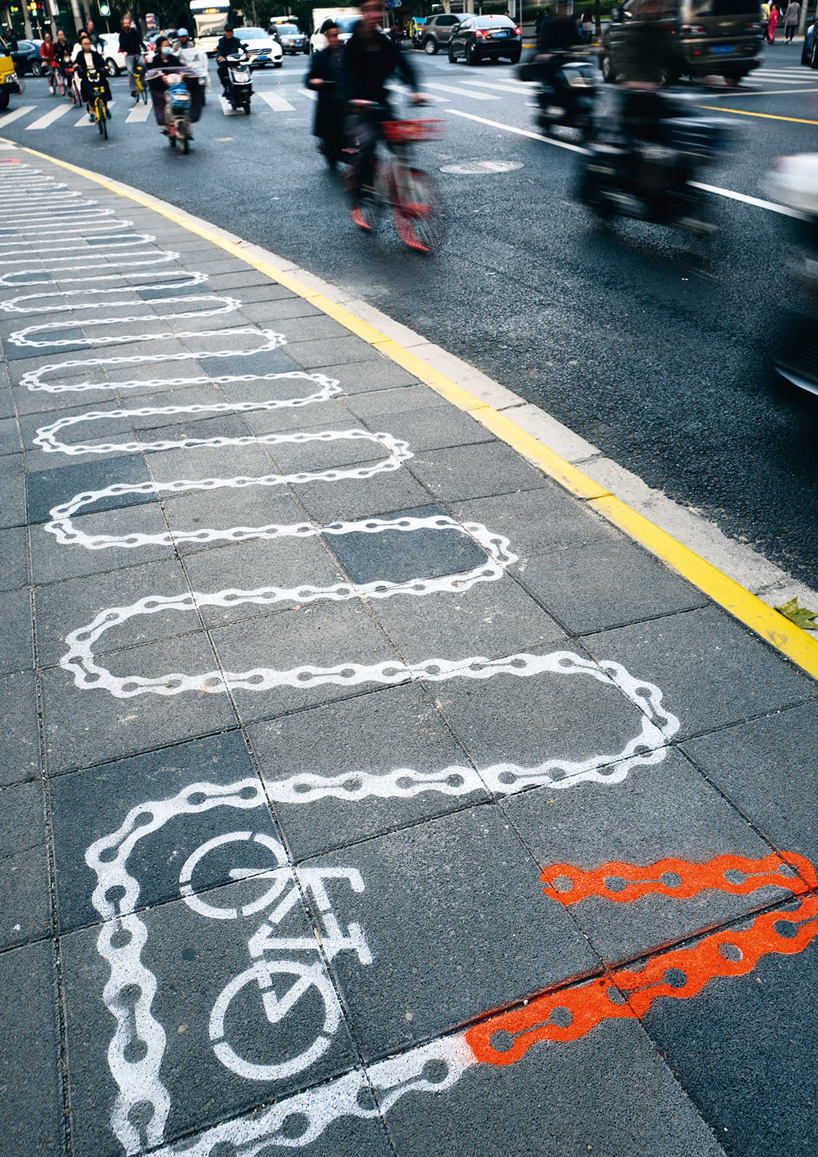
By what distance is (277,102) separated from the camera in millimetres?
23625

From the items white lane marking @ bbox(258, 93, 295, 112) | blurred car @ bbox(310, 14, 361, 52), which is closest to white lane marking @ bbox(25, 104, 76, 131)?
white lane marking @ bbox(258, 93, 295, 112)

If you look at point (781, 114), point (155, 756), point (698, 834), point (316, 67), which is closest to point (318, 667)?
point (155, 756)

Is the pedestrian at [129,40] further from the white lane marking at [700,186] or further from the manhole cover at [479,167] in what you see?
the manhole cover at [479,167]

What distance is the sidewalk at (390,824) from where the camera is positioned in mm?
2062

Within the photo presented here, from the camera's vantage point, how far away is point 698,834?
2.66m

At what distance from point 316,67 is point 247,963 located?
12328 millimetres

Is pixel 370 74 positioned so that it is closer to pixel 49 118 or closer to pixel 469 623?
pixel 469 623

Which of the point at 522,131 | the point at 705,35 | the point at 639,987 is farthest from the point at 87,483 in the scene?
the point at 522,131

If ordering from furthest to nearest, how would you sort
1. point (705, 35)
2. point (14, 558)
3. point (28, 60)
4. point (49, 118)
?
point (28, 60) < point (49, 118) < point (705, 35) < point (14, 558)

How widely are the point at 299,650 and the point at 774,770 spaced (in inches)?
68.2

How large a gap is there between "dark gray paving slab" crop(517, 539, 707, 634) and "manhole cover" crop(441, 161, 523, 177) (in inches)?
391

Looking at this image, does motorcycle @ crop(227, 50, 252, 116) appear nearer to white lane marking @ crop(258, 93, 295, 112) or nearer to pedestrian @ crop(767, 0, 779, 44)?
white lane marking @ crop(258, 93, 295, 112)

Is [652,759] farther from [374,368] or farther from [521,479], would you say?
[374,368]

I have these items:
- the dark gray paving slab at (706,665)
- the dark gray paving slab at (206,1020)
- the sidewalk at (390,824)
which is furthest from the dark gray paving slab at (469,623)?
the dark gray paving slab at (206,1020)
